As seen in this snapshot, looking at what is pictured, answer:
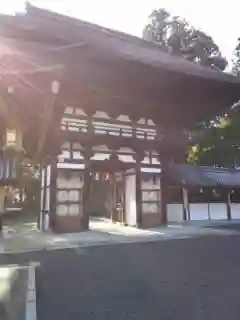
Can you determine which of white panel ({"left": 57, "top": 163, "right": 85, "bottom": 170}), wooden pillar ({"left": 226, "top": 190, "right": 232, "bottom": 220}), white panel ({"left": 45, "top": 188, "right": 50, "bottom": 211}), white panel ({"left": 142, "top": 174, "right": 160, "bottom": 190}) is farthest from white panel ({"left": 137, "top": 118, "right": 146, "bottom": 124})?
wooden pillar ({"left": 226, "top": 190, "right": 232, "bottom": 220})

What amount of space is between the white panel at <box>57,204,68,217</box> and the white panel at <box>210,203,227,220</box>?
812 cm

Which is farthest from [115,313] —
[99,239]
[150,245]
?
[99,239]

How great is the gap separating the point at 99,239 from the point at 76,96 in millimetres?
4399

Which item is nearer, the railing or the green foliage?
the railing

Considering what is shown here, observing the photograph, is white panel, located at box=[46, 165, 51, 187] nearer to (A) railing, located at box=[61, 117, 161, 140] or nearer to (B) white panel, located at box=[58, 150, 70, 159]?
(B) white panel, located at box=[58, 150, 70, 159]

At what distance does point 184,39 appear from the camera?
28.4m

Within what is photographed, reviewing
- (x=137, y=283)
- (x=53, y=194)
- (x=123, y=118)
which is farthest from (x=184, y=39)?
(x=137, y=283)

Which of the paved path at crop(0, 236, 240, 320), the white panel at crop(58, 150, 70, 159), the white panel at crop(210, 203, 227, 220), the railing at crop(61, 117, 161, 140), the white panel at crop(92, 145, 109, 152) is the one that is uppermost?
the railing at crop(61, 117, 161, 140)

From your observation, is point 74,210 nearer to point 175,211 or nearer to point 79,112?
point 79,112

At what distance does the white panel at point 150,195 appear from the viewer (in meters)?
13.0

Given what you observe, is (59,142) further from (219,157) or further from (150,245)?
(219,157)

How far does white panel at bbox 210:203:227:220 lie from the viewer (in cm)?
1728

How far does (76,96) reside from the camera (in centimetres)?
1149

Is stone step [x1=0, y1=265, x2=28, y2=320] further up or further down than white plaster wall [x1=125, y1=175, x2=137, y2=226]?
further down
